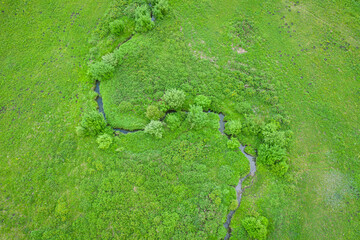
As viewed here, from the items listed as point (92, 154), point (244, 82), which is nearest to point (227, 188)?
point (244, 82)

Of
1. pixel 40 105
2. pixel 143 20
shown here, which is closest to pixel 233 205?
pixel 40 105

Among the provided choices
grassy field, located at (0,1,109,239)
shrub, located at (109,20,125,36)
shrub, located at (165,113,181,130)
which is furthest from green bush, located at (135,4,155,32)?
shrub, located at (165,113,181,130)

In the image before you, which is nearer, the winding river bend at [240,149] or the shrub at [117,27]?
the winding river bend at [240,149]

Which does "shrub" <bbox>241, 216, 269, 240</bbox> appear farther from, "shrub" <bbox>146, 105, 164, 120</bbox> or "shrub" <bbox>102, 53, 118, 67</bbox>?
"shrub" <bbox>102, 53, 118, 67</bbox>

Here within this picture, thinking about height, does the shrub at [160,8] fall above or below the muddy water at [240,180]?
above

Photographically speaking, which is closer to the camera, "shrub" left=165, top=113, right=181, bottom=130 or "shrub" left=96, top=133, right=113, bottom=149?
"shrub" left=96, top=133, right=113, bottom=149

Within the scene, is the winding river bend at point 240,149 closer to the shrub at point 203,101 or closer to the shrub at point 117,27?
the shrub at point 203,101

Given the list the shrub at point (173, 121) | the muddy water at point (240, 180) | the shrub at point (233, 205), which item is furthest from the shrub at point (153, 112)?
the shrub at point (233, 205)
